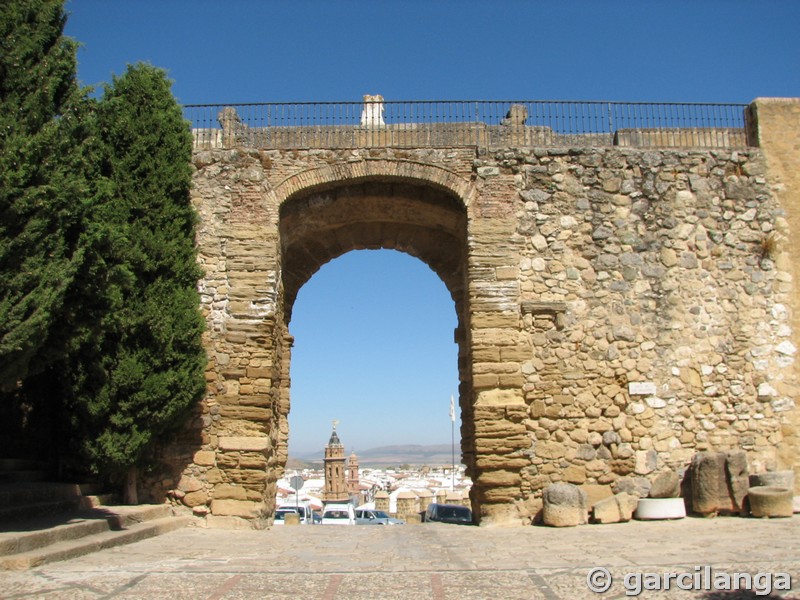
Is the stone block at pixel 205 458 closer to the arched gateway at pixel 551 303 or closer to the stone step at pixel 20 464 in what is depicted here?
the arched gateway at pixel 551 303

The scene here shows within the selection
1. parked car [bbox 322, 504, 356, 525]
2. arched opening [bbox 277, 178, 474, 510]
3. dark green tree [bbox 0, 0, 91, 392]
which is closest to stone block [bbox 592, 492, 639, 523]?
arched opening [bbox 277, 178, 474, 510]

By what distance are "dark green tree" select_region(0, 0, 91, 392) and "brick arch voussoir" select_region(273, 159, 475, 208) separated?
348 cm

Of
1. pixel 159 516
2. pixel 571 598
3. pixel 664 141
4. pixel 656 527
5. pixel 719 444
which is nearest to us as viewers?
pixel 571 598

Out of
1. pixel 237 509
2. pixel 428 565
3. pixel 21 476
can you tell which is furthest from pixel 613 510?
pixel 21 476

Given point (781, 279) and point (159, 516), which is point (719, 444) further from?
point (159, 516)

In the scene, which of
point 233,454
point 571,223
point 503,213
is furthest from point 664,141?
point 233,454

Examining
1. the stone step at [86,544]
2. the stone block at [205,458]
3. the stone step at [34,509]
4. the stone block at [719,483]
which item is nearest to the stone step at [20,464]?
the stone step at [34,509]

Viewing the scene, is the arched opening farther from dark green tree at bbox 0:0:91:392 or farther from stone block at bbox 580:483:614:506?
dark green tree at bbox 0:0:91:392

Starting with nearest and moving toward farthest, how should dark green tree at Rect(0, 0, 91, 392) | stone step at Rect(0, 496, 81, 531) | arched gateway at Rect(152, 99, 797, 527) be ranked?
dark green tree at Rect(0, 0, 91, 392) → stone step at Rect(0, 496, 81, 531) → arched gateway at Rect(152, 99, 797, 527)

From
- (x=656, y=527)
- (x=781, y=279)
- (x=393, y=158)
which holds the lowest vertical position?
(x=656, y=527)

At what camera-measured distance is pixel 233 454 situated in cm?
921

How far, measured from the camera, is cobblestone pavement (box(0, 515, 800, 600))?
15.4 feet

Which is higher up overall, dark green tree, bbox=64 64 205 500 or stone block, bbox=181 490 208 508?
dark green tree, bbox=64 64 205 500

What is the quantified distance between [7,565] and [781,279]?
31.5 feet
